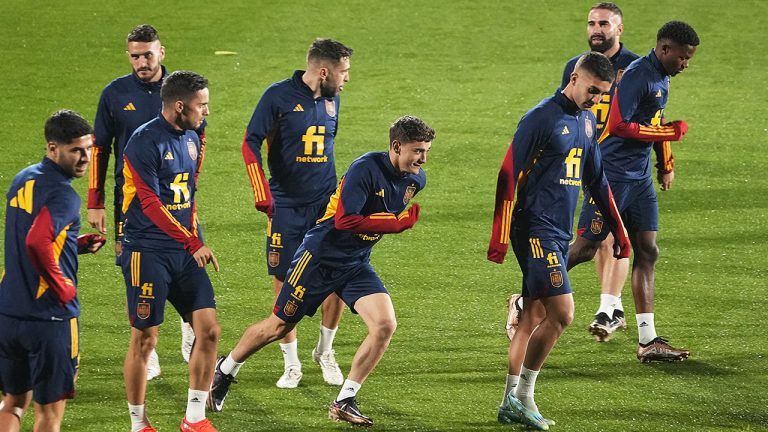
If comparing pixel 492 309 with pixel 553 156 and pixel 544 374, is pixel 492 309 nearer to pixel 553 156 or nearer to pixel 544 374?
pixel 544 374

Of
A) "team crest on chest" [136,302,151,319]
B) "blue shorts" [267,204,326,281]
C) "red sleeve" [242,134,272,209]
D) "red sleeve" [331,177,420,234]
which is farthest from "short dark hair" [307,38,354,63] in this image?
"team crest on chest" [136,302,151,319]

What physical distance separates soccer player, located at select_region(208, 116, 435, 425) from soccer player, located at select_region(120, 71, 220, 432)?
1.48 ft

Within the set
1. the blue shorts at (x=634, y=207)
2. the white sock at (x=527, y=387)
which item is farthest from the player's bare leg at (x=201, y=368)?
the blue shorts at (x=634, y=207)

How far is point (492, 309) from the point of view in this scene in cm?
859

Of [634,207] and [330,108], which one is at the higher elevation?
[330,108]

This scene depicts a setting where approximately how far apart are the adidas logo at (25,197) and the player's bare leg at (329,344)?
246cm

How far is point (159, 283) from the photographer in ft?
20.3

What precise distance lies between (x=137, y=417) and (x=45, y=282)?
116cm

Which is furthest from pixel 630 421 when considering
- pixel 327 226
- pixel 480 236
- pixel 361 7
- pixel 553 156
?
pixel 361 7

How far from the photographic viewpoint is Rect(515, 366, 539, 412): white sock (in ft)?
21.4

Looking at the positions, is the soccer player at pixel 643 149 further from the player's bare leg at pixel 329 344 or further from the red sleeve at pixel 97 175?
the red sleeve at pixel 97 175

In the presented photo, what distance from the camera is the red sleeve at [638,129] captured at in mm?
7629

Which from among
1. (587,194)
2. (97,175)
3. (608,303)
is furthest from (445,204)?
(97,175)

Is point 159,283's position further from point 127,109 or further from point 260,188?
point 127,109
